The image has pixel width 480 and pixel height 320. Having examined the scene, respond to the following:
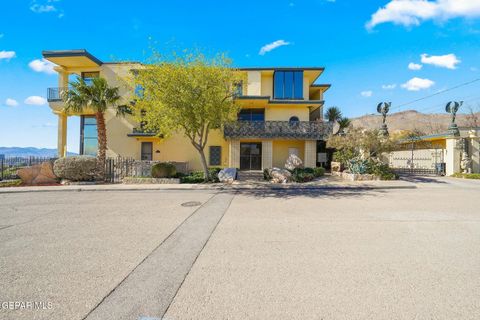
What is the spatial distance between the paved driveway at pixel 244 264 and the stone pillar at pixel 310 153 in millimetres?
12888

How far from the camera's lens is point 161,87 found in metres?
12.9

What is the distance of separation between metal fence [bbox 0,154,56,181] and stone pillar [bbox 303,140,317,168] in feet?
68.5

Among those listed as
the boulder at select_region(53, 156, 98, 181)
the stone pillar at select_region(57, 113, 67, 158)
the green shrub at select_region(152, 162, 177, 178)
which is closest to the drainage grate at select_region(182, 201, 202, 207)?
the green shrub at select_region(152, 162, 177, 178)

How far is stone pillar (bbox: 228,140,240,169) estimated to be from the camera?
67.6 feet

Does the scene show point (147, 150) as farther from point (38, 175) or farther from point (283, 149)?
point (283, 149)

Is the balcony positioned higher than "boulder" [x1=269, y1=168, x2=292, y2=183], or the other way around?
the balcony

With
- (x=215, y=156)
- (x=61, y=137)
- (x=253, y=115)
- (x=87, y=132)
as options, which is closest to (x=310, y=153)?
(x=253, y=115)

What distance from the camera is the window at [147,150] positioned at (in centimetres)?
2270

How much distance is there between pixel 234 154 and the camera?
20.7m

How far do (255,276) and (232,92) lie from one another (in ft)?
41.3

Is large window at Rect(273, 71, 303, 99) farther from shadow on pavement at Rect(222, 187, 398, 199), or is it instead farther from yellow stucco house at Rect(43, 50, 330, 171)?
shadow on pavement at Rect(222, 187, 398, 199)

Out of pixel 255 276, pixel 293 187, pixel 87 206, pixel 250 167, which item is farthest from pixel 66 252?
pixel 250 167

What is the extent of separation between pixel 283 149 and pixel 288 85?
6.77 meters

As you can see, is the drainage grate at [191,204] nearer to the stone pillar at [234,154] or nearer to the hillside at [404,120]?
the stone pillar at [234,154]
